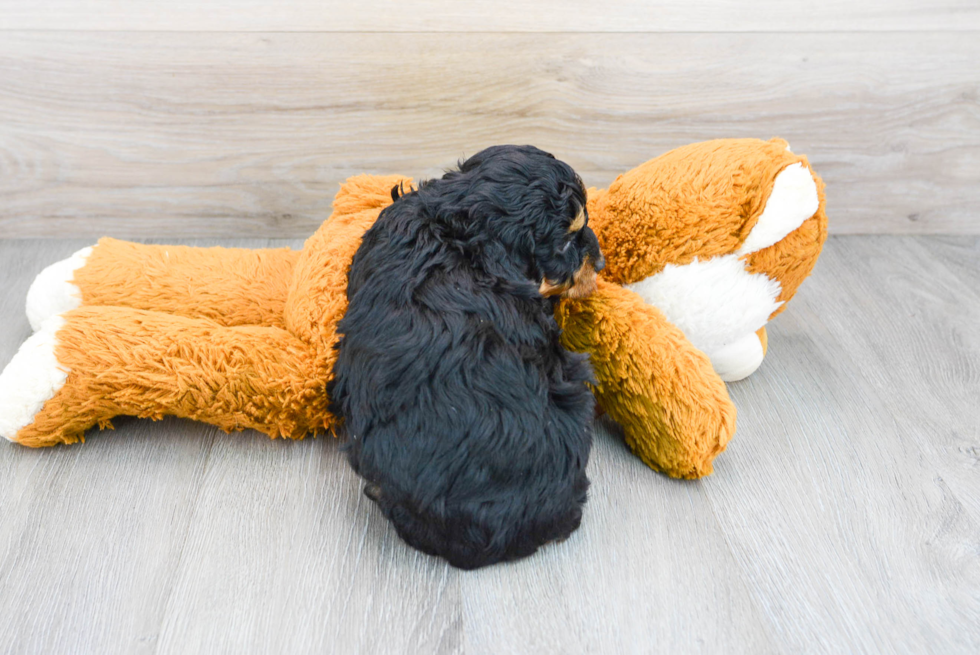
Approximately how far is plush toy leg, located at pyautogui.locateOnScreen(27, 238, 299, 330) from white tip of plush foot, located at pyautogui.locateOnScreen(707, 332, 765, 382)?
736mm

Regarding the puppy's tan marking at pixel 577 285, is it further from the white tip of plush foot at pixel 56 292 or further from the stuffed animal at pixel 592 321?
the white tip of plush foot at pixel 56 292

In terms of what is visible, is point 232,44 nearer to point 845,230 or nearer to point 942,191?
point 845,230

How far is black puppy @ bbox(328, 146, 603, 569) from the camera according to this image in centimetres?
86

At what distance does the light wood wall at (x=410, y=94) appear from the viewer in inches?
60.6

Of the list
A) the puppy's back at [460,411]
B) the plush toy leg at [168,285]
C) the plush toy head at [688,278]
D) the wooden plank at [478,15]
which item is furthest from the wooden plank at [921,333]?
the plush toy leg at [168,285]

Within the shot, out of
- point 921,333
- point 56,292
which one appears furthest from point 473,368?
point 921,333

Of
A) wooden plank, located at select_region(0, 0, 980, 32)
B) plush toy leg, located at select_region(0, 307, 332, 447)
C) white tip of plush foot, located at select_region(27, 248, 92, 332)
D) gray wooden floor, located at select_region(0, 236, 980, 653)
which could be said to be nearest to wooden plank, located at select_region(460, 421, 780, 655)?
gray wooden floor, located at select_region(0, 236, 980, 653)

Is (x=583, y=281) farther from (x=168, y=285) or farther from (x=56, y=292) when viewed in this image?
(x=56, y=292)

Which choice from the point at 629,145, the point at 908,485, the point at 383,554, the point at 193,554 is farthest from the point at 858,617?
the point at 629,145

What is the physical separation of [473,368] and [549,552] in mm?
271

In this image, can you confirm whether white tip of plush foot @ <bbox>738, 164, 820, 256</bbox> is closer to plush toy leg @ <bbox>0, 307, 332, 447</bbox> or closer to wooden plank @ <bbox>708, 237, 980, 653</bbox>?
wooden plank @ <bbox>708, 237, 980, 653</bbox>

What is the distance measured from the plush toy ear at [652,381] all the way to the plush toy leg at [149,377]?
41 centimetres

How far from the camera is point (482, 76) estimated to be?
1.58 meters

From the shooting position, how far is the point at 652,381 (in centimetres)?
103
